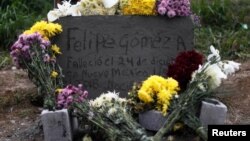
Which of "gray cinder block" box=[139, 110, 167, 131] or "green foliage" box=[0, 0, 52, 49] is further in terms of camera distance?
"green foliage" box=[0, 0, 52, 49]

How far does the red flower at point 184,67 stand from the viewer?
479 centimetres

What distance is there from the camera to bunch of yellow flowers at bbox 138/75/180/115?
14.9ft

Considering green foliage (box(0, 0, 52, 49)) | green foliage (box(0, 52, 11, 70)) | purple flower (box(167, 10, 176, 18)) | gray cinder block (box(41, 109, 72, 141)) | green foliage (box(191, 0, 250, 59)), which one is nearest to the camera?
gray cinder block (box(41, 109, 72, 141))

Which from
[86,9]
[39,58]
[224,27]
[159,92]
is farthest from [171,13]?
[224,27]

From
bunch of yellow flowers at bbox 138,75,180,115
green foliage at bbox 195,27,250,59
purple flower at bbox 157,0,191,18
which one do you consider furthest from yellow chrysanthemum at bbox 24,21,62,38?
green foliage at bbox 195,27,250,59

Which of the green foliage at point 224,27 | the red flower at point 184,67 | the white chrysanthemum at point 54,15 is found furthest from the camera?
the green foliage at point 224,27

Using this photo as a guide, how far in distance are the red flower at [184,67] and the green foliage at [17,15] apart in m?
3.43

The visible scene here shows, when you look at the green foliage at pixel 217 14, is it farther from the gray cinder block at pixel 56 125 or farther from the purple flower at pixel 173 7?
the gray cinder block at pixel 56 125

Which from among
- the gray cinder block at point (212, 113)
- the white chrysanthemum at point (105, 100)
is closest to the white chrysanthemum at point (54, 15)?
the white chrysanthemum at point (105, 100)

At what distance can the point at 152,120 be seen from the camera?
4590 millimetres

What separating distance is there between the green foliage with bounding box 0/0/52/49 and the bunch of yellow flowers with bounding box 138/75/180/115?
3602 mm

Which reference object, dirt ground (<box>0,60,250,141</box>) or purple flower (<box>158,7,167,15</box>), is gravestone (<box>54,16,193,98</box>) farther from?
dirt ground (<box>0,60,250,141</box>)

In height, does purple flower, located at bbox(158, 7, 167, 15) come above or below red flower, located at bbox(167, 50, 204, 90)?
above

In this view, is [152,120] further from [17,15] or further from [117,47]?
[17,15]
